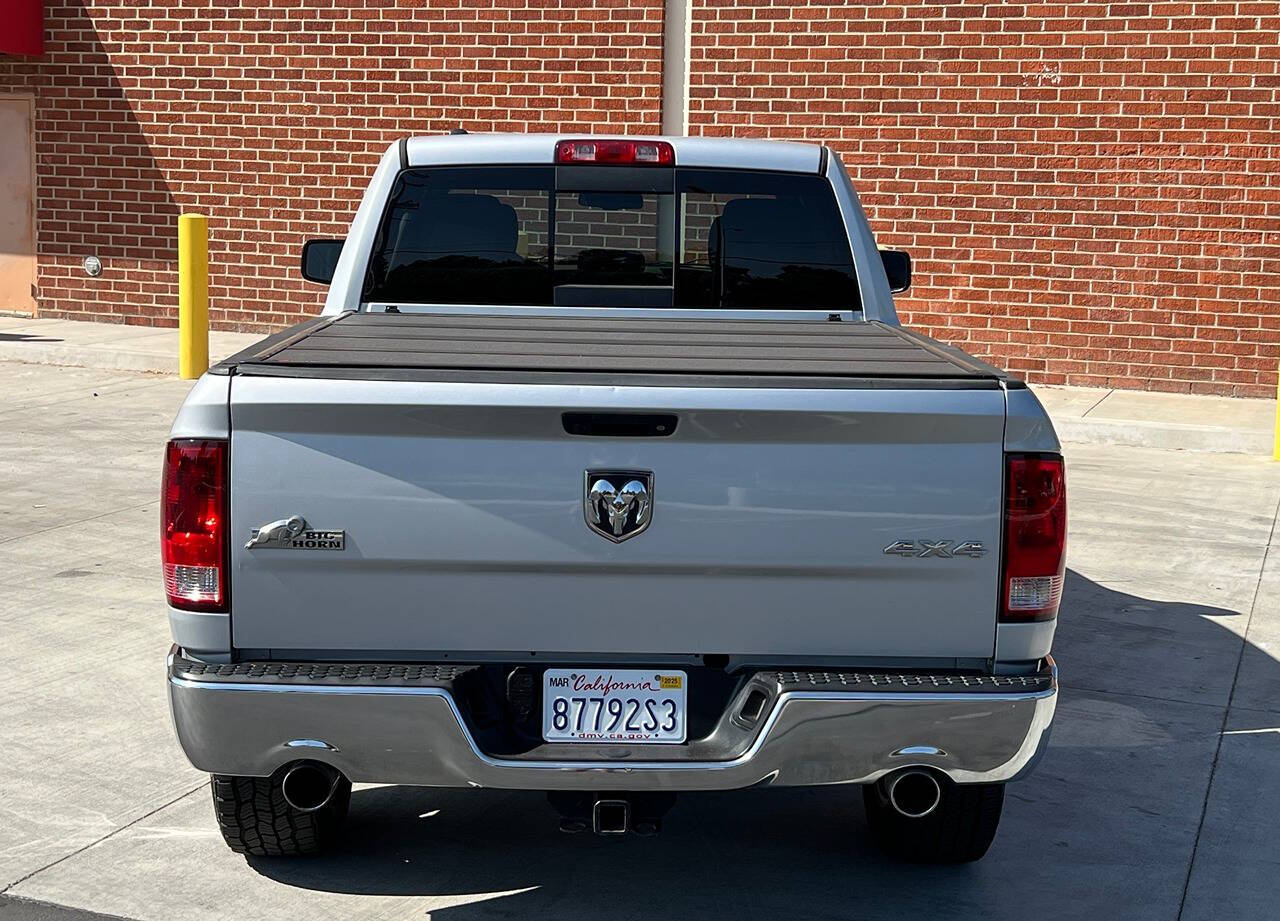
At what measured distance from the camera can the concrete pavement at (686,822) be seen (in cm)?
446

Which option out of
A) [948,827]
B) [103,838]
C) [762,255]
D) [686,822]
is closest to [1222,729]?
[948,827]

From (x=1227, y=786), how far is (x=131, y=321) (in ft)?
48.6

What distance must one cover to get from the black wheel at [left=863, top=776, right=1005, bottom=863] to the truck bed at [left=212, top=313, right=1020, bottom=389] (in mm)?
1214

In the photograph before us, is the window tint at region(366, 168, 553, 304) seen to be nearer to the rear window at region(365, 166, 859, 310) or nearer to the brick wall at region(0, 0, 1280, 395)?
the rear window at region(365, 166, 859, 310)

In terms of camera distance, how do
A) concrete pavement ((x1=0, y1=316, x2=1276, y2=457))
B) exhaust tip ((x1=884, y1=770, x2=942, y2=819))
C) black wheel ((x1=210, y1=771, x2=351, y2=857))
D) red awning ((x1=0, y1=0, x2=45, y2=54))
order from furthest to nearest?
1. red awning ((x1=0, y1=0, x2=45, y2=54))
2. concrete pavement ((x1=0, y1=316, x2=1276, y2=457))
3. black wheel ((x1=210, y1=771, x2=351, y2=857))
4. exhaust tip ((x1=884, y1=770, x2=942, y2=819))

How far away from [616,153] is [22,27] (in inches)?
537

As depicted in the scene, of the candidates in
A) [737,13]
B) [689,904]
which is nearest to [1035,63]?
[737,13]

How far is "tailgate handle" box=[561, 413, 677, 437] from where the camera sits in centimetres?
367

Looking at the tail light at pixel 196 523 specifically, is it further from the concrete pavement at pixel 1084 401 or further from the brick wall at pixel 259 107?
the brick wall at pixel 259 107

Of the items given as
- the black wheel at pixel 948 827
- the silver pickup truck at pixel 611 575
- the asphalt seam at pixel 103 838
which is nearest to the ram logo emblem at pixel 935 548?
the silver pickup truck at pixel 611 575

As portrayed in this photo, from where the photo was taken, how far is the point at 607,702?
3.81 meters

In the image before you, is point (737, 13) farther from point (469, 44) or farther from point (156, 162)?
point (156, 162)

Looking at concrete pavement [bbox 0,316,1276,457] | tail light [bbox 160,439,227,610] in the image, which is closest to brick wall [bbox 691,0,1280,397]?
concrete pavement [bbox 0,316,1276,457]

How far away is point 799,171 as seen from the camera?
589cm
